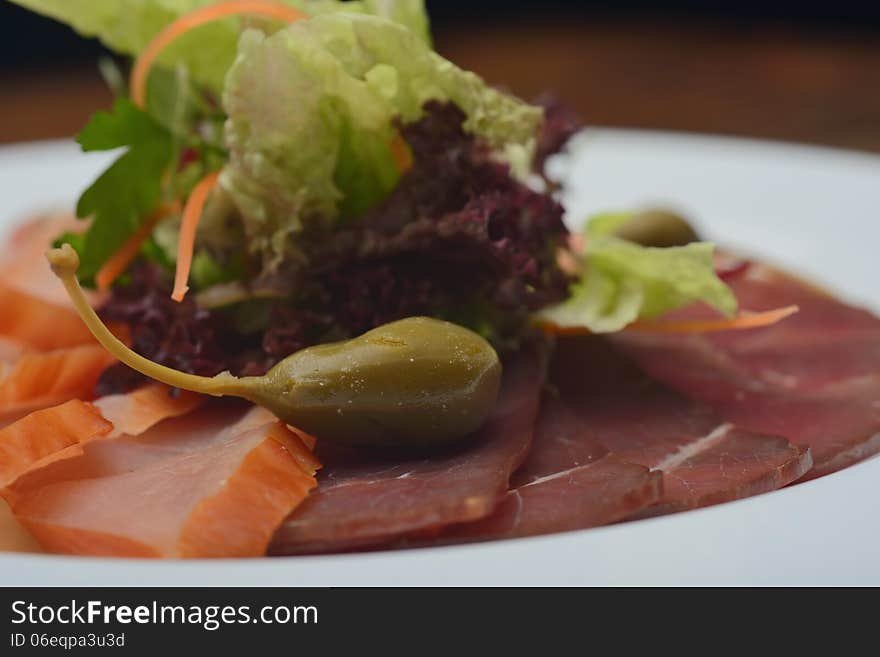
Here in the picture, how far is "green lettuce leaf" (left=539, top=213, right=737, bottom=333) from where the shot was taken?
222 cm

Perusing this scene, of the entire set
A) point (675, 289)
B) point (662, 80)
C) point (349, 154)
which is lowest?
point (662, 80)

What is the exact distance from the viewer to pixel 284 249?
85.1 inches

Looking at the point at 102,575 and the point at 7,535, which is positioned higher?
the point at 102,575

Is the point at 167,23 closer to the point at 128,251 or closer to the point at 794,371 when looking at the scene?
the point at 128,251

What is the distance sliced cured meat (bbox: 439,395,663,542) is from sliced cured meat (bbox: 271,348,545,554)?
4 cm

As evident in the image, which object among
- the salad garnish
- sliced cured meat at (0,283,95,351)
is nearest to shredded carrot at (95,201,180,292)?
the salad garnish

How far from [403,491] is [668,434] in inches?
24.1

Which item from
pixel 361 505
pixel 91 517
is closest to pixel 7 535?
pixel 91 517

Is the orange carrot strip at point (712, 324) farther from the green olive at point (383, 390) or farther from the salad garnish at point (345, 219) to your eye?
the green olive at point (383, 390)

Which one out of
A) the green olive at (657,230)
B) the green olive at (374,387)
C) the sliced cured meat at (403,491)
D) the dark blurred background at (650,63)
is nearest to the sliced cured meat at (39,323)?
the green olive at (374,387)

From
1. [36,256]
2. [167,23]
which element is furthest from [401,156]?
[36,256]
